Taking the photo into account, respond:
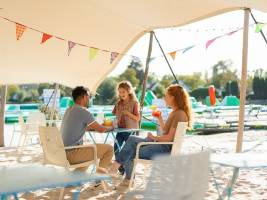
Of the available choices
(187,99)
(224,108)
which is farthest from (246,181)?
(224,108)

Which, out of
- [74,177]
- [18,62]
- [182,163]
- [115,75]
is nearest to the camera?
[182,163]

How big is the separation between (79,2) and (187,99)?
2.70 m

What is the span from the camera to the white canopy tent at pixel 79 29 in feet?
20.7

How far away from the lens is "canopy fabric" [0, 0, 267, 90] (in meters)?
6.29

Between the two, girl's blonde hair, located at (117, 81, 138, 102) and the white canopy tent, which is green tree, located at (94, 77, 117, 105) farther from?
girl's blonde hair, located at (117, 81, 138, 102)

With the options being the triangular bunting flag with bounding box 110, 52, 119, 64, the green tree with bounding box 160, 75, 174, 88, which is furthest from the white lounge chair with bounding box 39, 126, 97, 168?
the green tree with bounding box 160, 75, 174, 88

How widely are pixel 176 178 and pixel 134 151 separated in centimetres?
286

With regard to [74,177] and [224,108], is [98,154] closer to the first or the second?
[74,177]

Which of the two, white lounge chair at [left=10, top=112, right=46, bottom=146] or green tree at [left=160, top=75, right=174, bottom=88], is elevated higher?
green tree at [left=160, top=75, right=174, bottom=88]

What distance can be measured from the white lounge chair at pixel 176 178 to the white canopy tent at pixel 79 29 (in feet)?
10.9

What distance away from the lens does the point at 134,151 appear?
4.94 meters

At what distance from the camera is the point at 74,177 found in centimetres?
248

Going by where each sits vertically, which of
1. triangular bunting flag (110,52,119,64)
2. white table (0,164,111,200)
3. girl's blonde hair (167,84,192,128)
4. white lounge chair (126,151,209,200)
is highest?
triangular bunting flag (110,52,119,64)

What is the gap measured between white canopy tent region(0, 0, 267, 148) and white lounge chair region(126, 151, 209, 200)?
131 inches
